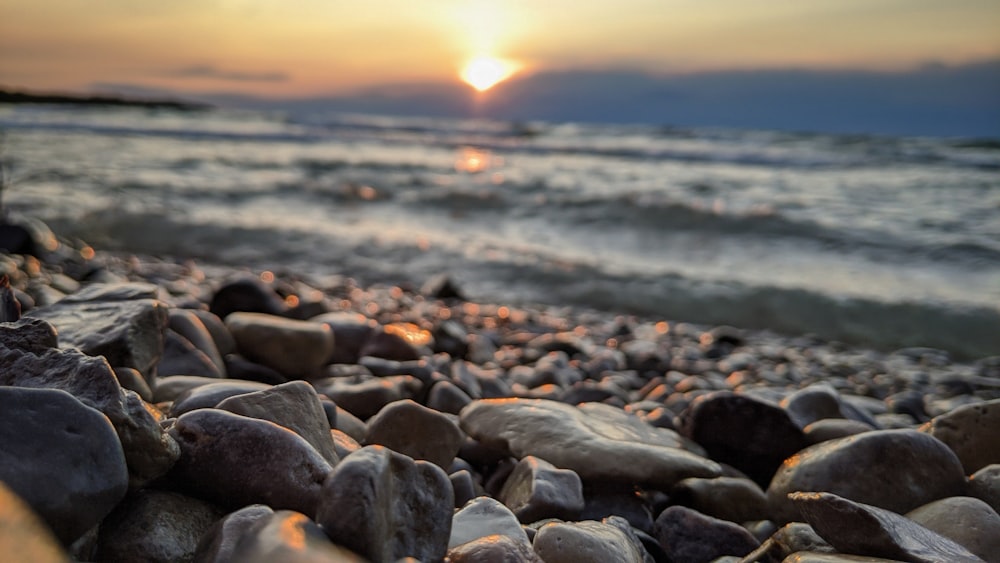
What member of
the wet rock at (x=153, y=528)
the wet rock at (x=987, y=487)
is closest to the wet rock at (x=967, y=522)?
the wet rock at (x=987, y=487)

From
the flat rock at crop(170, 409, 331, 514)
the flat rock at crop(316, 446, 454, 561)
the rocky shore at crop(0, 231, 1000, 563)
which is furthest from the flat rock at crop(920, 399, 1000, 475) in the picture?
the flat rock at crop(170, 409, 331, 514)

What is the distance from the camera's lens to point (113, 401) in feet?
3.70

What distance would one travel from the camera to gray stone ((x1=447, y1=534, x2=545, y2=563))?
1.15 m

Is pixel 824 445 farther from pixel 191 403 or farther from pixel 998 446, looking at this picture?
pixel 191 403

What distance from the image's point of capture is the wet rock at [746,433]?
2143 mm

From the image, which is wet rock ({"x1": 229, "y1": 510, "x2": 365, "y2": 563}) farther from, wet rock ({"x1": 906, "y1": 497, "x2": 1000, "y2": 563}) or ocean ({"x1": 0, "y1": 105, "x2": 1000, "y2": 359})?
ocean ({"x1": 0, "y1": 105, "x2": 1000, "y2": 359})

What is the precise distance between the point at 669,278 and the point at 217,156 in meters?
11.3

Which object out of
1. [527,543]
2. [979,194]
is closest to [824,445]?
[527,543]

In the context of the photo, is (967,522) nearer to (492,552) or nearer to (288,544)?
(492,552)

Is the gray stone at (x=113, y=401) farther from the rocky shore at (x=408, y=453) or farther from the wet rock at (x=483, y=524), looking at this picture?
the wet rock at (x=483, y=524)

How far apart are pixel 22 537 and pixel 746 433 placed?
1.84m

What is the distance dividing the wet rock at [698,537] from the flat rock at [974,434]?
765 millimetres

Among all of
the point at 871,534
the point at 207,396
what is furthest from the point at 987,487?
the point at 207,396

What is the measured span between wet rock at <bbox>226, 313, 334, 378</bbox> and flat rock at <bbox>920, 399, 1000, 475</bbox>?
6.21 feet
